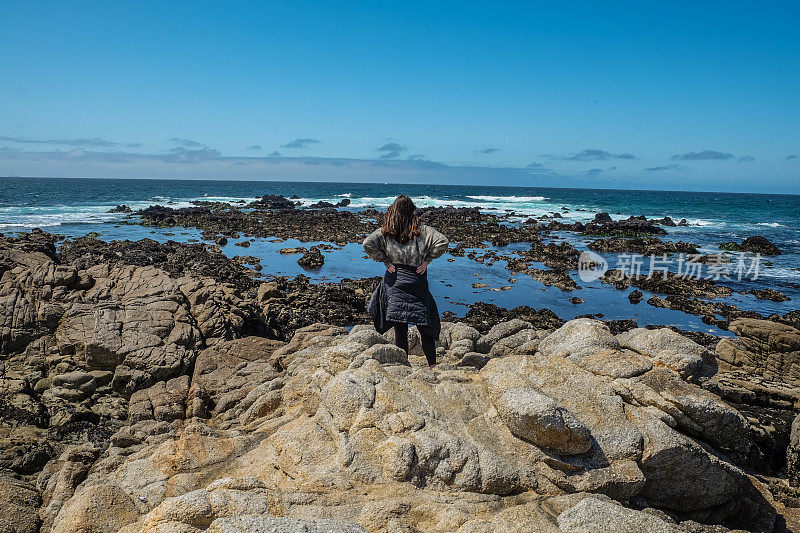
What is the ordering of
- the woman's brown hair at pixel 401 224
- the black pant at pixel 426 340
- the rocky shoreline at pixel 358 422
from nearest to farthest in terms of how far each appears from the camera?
the rocky shoreline at pixel 358 422
the woman's brown hair at pixel 401 224
the black pant at pixel 426 340

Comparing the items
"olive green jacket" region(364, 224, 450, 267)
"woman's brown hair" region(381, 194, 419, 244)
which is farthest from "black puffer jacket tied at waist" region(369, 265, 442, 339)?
"woman's brown hair" region(381, 194, 419, 244)

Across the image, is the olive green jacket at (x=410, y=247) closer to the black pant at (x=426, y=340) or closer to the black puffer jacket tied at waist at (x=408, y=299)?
the black puffer jacket tied at waist at (x=408, y=299)

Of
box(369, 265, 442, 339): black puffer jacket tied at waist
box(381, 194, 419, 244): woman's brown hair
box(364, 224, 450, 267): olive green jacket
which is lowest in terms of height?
box(369, 265, 442, 339): black puffer jacket tied at waist

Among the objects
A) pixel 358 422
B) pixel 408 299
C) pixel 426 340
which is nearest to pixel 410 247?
pixel 408 299

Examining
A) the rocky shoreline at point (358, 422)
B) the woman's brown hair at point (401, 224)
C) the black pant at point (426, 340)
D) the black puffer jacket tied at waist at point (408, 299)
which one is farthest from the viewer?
the black pant at point (426, 340)

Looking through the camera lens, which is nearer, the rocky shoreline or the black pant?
the rocky shoreline

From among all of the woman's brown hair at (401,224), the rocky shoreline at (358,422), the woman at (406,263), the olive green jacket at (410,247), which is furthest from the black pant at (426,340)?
the woman's brown hair at (401,224)

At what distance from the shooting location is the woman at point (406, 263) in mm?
6254

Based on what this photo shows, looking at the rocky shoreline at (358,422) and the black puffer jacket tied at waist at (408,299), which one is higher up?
the black puffer jacket tied at waist at (408,299)

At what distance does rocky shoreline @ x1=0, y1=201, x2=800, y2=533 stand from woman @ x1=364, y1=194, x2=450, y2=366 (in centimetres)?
56

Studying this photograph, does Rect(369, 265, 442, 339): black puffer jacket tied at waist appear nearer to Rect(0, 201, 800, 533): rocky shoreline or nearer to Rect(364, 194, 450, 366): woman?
Rect(364, 194, 450, 366): woman

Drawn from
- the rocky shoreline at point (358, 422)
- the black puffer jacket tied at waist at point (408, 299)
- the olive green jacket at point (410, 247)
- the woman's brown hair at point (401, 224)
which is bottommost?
the rocky shoreline at point (358, 422)

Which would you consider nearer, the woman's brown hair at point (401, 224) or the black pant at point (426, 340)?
the woman's brown hair at point (401, 224)

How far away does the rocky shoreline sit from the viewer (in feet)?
11.6
